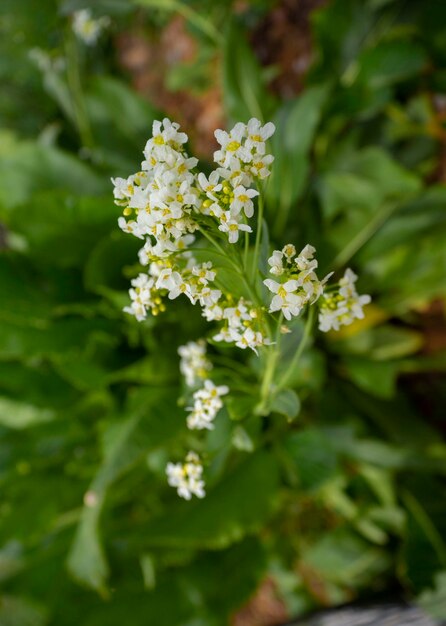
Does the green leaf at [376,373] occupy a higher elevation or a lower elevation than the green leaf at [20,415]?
lower

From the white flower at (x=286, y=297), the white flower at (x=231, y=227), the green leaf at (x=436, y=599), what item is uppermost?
the white flower at (x=231, y=227)

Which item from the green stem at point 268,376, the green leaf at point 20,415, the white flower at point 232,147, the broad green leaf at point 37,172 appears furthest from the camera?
the green leaf at point 20,415

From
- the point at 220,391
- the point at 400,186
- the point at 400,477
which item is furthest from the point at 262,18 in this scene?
the point at 220,391

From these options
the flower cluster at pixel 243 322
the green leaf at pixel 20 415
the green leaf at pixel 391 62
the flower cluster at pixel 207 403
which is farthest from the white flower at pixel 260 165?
the green leaf at pixel 20 415

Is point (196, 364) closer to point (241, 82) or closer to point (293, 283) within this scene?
point (293, 283)

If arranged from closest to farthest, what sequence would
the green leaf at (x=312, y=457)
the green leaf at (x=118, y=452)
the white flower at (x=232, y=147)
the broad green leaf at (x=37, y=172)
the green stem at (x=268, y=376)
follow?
the white flower at (x=232, y=147), the green stem at (x=268, y=376), the green leaf at (x=118, y=452), the green leaf at (x=312, y=457), the broad green leaf at (x=37, y=172)

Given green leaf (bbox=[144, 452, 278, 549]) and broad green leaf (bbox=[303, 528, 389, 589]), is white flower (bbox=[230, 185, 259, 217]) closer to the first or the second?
green leaf (bbox=[144, 452, 278, 549])

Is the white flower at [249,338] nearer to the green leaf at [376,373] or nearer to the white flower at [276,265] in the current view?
the white flower at [276,265]

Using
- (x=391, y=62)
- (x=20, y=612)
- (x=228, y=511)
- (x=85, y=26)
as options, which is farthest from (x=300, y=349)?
(x=85, y=26)

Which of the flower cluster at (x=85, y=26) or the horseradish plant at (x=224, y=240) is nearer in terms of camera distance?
the horseradish plant at (x=224, y=240)
